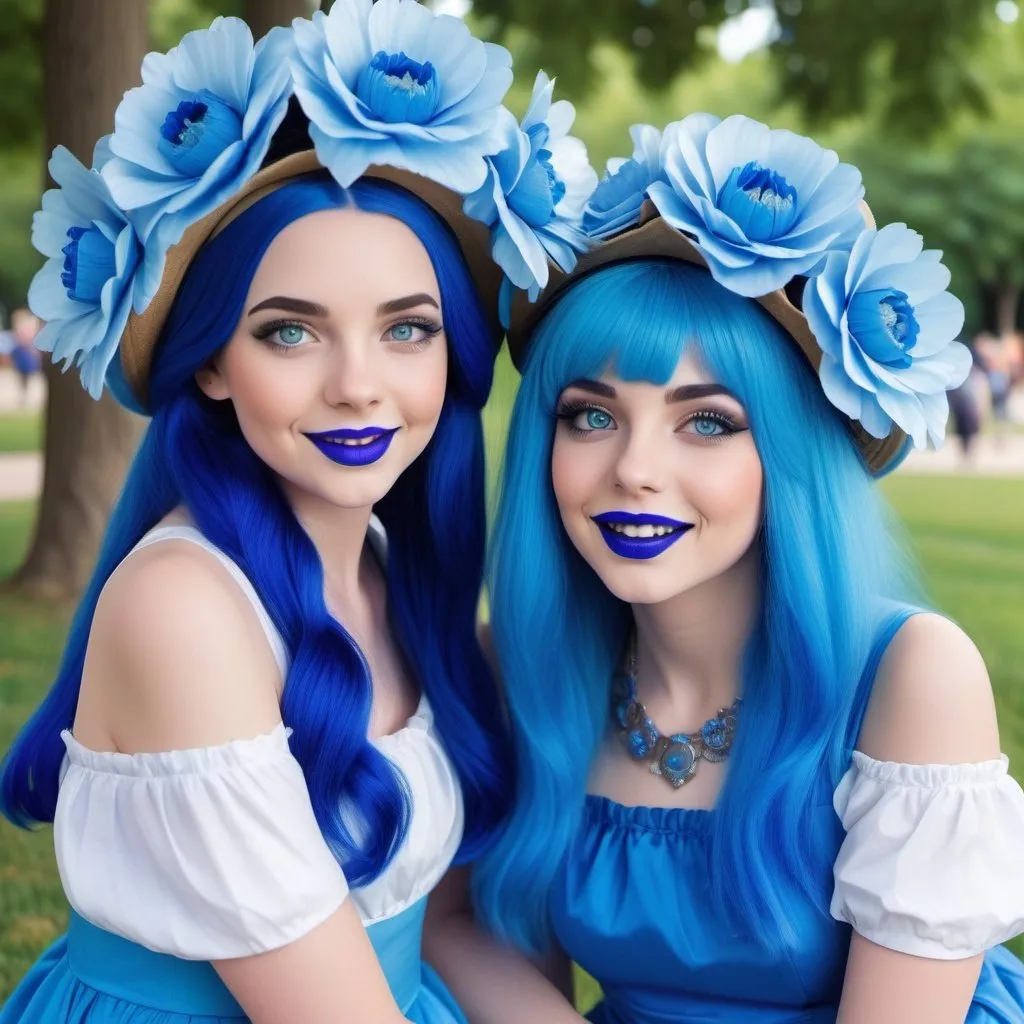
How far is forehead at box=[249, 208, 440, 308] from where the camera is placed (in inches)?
80.0

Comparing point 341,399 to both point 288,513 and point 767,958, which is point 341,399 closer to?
point 288,513

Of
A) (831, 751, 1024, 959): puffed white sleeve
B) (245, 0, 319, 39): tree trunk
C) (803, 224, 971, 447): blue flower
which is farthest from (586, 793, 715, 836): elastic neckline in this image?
(245, 0, 319, 39): tree trunk

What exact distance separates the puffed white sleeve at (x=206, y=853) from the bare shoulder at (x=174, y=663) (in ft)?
0.11

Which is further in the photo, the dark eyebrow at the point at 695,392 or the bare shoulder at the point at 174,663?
the dark eyebrow at the point at 695,392

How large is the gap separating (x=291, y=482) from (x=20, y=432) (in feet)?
62.1

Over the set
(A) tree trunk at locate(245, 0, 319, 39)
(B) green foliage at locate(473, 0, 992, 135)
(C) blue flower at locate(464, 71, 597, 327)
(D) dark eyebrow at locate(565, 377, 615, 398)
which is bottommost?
(D) dark eyebrow at locate(565, 377, 615, 398)

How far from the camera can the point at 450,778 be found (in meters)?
2.35

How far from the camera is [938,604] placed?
95.5 inches

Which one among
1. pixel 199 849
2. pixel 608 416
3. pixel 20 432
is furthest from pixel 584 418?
pixel 20 432

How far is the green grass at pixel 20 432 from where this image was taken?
17.7 metres

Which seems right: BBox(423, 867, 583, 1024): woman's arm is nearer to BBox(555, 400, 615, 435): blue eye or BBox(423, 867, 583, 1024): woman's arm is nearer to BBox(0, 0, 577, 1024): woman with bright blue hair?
BBox(0, 0, 577, 1024): woman with bright blue hair

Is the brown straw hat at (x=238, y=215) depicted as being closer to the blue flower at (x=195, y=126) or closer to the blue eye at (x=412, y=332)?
the blue flower at (x=195, y=126)

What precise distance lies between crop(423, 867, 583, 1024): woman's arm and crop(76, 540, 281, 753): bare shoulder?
0.85 m

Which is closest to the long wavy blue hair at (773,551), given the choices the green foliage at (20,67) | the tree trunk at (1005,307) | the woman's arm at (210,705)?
the woman's arm at (210,705)
